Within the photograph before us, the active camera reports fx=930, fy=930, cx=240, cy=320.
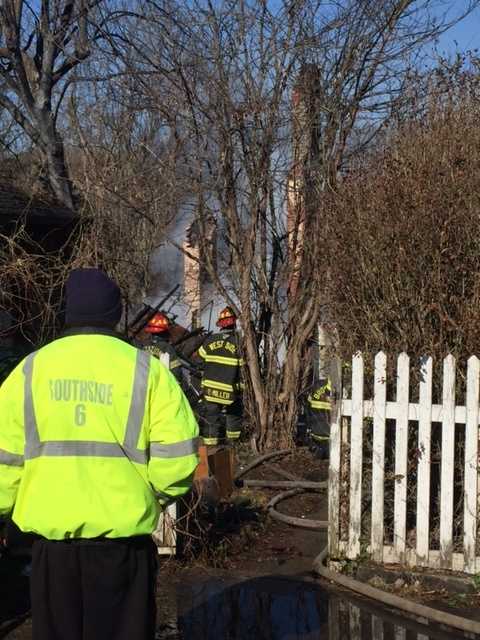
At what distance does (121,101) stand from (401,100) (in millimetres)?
3691

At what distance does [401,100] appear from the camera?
30.2ft

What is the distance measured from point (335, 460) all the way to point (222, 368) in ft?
15.2

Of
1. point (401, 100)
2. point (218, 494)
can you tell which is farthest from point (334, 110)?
point (218, 494)

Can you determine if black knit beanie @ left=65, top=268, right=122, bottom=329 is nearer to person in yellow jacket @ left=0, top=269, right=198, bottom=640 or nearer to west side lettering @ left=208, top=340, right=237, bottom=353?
person in yellow jacket @ left=0, top=269, right=198, bottom=640

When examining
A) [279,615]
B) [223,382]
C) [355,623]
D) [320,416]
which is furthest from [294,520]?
[223,382]

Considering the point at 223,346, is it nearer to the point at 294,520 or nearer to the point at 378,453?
the point at 294,520

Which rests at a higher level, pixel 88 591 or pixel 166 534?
pixel 88 591

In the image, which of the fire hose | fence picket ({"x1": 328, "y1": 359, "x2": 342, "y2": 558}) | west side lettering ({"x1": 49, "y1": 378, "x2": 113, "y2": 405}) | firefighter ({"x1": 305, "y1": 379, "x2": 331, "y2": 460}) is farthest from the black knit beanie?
firefighter ({"x1": 305, "y1": 379, "x2": 331, "y2": 460})

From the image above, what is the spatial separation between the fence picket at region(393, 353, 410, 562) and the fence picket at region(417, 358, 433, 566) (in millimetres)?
91

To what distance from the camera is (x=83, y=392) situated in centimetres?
328

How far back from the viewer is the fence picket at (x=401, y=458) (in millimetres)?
5859

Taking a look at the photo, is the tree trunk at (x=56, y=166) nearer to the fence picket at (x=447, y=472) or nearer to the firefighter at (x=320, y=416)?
the firefighter at (x=320, y=416)

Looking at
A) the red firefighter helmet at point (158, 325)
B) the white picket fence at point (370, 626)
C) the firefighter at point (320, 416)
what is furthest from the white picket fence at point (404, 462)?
the red firefighter helmet at point (158, 325)

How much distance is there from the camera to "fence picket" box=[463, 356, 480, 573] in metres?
5.79
